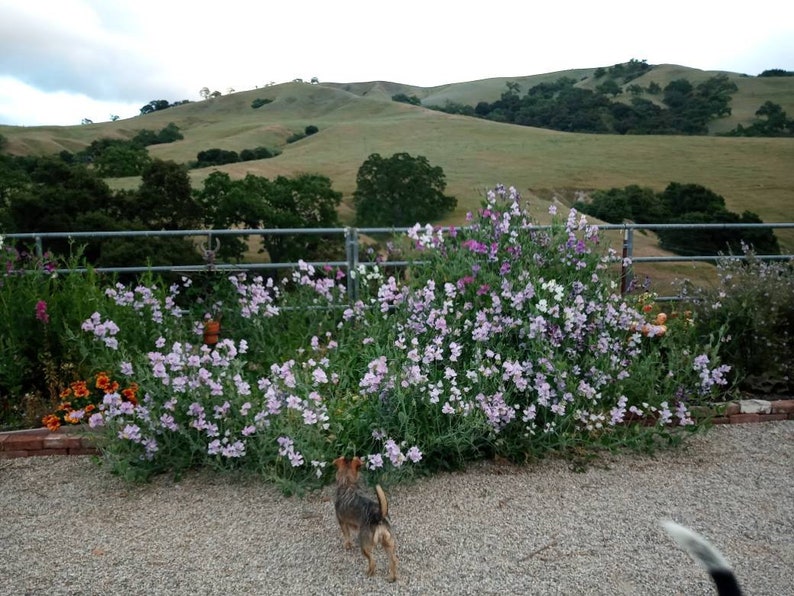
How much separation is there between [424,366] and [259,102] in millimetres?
98735

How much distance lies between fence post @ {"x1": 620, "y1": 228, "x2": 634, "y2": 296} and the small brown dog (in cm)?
320

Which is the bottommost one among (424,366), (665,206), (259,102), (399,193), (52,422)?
(665,206)

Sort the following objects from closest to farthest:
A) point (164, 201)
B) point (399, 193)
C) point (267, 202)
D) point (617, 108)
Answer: point (164, 201)
point (267, 202)
point (399, 193)
point (617, 108)

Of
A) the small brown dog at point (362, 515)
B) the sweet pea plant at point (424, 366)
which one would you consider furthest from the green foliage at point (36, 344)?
the small brown dog at point (362, 515)

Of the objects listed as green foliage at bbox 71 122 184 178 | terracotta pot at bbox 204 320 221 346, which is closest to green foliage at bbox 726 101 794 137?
green foliage at bbox 71 122 184 178

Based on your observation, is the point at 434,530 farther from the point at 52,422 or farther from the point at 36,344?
the point at 36,344

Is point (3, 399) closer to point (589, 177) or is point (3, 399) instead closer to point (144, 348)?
point (144, 348)

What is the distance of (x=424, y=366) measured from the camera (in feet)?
15.6

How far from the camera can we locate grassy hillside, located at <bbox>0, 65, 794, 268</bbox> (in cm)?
4303

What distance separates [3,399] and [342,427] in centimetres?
290

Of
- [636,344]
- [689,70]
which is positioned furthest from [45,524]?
[689,70]

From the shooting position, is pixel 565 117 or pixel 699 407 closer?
pixel 699 407

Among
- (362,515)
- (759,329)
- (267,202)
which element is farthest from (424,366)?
(267,202)

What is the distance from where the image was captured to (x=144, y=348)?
18.3 ft
